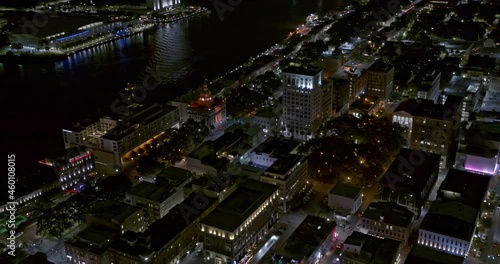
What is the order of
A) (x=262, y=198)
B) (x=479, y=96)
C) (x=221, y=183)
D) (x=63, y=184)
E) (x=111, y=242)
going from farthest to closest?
1. (x=479, y=96)
2. (x=63, y=184)
3. (x=221, y=183)
4. (x=262, y=198)
5. (x=111, y=242)

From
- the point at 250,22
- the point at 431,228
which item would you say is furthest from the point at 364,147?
the point at 250,22

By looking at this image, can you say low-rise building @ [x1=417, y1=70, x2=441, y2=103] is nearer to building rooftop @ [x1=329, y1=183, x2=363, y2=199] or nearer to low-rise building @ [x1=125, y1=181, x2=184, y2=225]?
building rooftop @ [x1=329, y1=183, x2=363, y2=199]

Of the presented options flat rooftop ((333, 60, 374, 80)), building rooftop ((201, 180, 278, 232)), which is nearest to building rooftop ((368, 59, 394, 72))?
flat rooftop ((333, 60, 374, 80))

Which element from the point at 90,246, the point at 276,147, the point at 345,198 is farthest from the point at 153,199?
the point at 345,198

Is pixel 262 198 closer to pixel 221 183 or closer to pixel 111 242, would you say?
pixel 221 183

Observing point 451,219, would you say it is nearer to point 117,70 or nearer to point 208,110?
point 208,110

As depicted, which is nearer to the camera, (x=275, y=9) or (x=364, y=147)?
(x=364, y=147)

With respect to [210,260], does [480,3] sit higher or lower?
higher
